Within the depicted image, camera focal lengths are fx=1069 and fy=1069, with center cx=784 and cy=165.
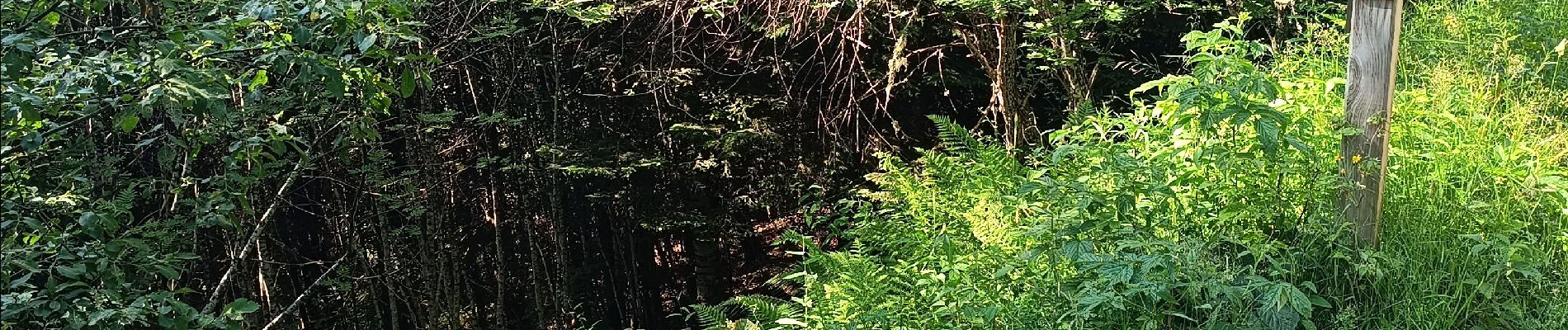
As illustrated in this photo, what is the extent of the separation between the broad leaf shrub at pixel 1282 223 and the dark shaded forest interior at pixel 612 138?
166cm

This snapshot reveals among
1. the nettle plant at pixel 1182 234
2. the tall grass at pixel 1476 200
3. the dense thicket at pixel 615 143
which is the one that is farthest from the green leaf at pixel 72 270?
the tall grass at pixel 1476 200

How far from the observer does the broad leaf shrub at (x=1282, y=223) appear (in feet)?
7.13

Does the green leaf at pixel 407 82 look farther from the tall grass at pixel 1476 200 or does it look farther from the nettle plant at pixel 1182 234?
the tall grass at pixel 1476 200

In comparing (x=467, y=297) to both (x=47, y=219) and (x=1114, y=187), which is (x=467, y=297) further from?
(x=1114, y=187)

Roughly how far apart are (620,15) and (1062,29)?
2.25 metres

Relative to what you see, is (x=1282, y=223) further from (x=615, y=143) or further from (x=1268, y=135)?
(x=615, y=143)

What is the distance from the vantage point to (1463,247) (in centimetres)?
226

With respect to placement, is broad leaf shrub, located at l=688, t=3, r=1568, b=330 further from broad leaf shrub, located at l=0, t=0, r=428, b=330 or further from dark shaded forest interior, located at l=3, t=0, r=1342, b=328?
dark shaded forest interior, located at l=3, t=0, r=1342, b=328

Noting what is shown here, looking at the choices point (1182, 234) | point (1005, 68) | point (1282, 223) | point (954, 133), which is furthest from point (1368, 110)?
point (1005, 68)

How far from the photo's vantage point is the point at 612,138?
A: 5590mm

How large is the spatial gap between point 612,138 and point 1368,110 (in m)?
3.95

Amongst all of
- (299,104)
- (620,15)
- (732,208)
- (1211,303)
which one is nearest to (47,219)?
(299,104)

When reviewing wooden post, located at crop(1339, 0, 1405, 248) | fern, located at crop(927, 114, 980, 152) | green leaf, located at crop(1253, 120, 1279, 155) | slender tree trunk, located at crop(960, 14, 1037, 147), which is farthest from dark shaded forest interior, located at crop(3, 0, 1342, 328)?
green leaf, located at crop(1253, 120, 1279, 155)

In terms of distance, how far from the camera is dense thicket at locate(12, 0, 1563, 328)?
442 centimetres
